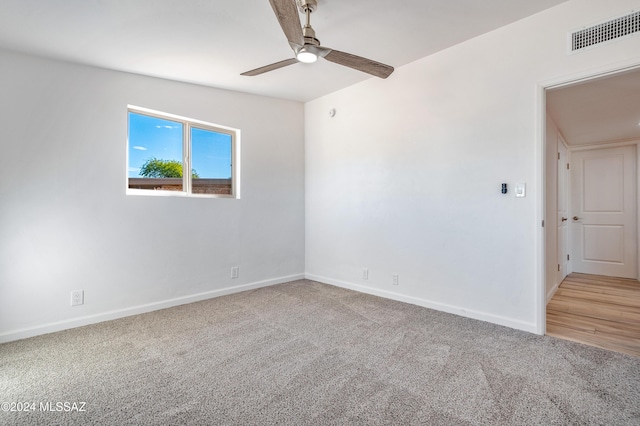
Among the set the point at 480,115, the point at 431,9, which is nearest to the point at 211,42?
the point at 431,9

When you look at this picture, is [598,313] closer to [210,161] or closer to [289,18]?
[289,18]

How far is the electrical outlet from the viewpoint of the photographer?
9.58 feet

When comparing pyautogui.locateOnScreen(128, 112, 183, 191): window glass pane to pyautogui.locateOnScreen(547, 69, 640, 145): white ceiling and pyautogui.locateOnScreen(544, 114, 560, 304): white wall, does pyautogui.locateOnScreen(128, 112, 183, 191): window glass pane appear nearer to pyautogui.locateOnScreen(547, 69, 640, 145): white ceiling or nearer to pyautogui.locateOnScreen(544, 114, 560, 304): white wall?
pyautogui.locateOnScreen(547, 69, 640, 145): white ceiling

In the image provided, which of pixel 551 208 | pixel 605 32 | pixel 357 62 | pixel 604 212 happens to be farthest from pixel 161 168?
pixel 604 212

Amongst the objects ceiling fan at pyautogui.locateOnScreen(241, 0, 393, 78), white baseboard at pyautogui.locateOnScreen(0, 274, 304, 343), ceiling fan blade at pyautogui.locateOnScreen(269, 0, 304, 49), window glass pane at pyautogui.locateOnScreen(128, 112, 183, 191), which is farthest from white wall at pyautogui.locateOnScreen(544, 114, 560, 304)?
window glass pane at pyautogui.locateOnScreen(128, 112, 183, 191)

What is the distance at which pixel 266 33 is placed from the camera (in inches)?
103

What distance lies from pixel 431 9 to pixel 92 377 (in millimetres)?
3497

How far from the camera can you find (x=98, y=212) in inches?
120

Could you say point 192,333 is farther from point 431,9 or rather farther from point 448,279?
point 431,9

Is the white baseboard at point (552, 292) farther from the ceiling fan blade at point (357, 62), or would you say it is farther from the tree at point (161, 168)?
the tree at point (161, 168)

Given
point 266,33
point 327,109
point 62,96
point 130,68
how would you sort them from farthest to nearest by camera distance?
point 327,109, point 130,68, point 62,96, point 266,33

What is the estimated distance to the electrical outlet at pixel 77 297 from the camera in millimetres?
2920

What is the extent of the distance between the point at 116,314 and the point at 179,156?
1.82 meters

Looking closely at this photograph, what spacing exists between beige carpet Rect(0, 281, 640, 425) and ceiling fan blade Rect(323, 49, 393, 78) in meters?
2.17
